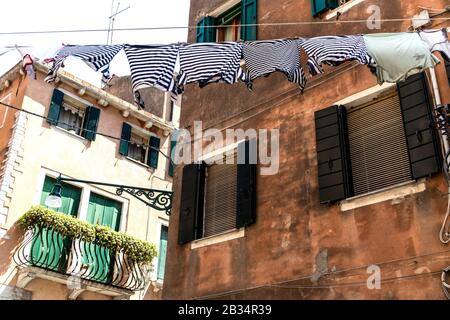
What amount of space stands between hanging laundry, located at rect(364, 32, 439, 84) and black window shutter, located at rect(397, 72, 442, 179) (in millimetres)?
1061

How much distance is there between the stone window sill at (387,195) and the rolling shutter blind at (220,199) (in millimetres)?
2213

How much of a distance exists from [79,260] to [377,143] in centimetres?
930

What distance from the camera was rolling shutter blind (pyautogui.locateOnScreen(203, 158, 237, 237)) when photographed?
916cm

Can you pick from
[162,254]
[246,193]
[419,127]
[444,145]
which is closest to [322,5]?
[419,127]

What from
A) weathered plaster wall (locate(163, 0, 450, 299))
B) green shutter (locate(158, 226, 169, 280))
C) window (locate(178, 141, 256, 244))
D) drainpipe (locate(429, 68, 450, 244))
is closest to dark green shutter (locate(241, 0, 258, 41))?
weathered plaster wall (locate(163, 0, 450, 299))

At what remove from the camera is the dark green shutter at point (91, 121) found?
53.0 feet

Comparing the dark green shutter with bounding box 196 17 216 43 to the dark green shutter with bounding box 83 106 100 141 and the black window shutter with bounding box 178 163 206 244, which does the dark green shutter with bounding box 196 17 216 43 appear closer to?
the black window shutter with bounding box 178 163 206 244

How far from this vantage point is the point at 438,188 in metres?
6.70

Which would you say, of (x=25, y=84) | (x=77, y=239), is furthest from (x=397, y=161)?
(x=25, y=84)

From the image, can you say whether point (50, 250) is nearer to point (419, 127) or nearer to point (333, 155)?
point (333, 155)

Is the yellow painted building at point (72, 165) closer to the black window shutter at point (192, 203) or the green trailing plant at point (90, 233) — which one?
the green trailing plant at point (90, 233)

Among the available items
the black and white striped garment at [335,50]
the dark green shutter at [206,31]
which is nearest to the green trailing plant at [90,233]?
the dark green shutter at [206,31]
